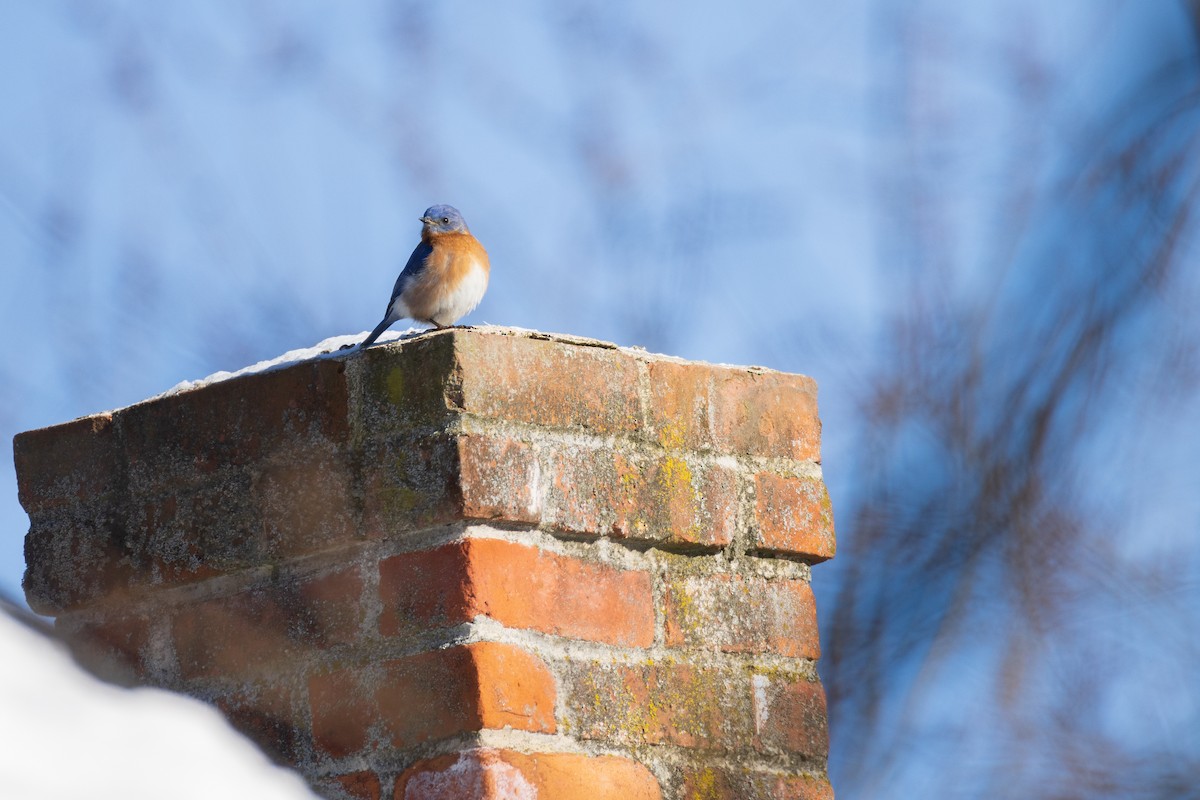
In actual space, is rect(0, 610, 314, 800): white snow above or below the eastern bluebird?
below

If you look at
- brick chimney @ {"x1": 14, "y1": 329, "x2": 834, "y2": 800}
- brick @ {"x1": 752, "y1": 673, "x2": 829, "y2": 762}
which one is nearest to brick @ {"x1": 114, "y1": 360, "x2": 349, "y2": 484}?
brick chimney @ {"x1": 14, "y1": 329, "x2": 834, "y2": 800}

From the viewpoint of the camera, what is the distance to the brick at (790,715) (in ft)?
4.84

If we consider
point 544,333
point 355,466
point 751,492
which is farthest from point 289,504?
point 751,492

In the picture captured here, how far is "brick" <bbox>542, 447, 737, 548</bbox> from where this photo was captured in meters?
1.37

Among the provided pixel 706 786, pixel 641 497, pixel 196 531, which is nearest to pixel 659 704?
pixel 706 786

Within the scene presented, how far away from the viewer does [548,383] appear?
54.2 inches

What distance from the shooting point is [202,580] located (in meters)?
1.41

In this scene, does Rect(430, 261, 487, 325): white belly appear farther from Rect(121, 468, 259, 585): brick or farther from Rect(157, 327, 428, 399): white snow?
Rect(121, 468, 259, 585): brick

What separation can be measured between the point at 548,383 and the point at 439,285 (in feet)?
2.32

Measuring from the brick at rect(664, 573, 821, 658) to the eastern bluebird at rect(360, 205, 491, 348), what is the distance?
27.9 inches

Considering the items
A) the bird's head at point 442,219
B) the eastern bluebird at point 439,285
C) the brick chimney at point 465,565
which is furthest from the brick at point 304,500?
the bird's head at point 442,219

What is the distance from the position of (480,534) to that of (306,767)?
0.27 meters

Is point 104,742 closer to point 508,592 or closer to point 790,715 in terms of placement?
point 508,592

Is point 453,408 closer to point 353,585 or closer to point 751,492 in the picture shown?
point 353,585
